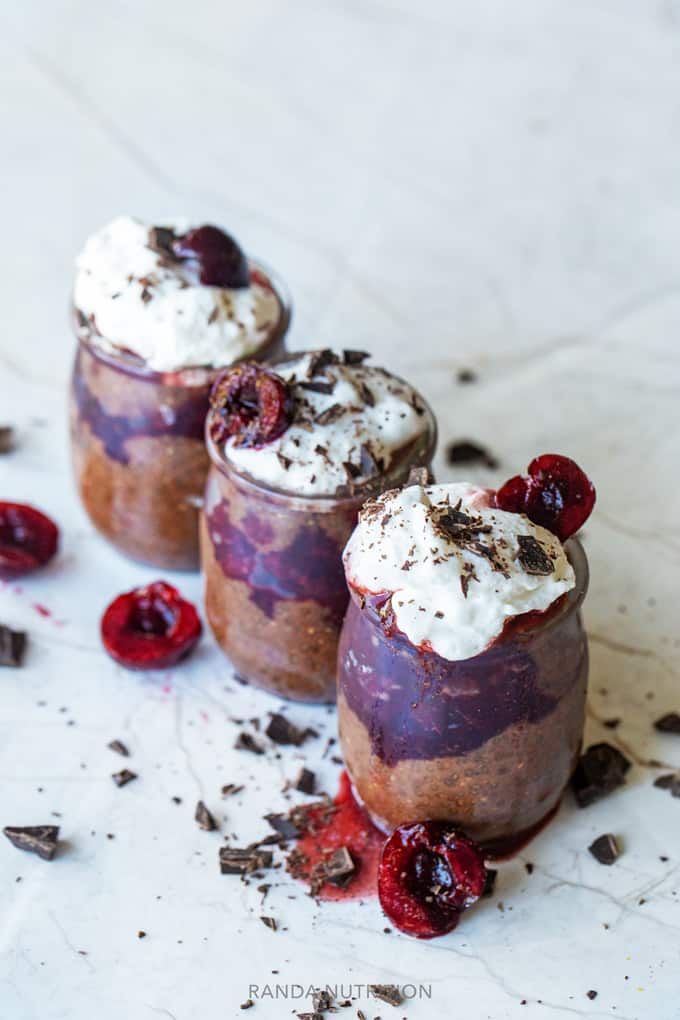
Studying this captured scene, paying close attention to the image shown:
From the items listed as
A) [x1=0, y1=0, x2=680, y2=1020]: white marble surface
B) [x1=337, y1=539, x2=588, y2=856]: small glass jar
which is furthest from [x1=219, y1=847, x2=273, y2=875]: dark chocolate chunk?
[x1=337, y1=539, x2=588, y2=856]: small glass jar

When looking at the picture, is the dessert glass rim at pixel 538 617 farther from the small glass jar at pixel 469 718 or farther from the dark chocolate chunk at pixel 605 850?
the dark chocolate chunk at pixel 605 850

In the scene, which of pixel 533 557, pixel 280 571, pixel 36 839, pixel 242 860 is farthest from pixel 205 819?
pixel 533 557

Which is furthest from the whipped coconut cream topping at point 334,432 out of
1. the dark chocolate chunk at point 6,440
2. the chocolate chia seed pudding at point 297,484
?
the dark chocolate chunk at point 6,440

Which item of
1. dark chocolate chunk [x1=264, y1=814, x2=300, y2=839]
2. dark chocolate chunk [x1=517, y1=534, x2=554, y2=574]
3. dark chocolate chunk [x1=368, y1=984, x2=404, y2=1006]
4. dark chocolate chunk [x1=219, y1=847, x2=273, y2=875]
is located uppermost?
dark chocolate chunk [x1=517, y1=534, x2=554, y2=574]

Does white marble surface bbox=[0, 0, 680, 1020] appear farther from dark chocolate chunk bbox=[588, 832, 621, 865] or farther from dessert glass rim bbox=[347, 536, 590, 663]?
dessert glass rim bbox=[347, 536, 590, 663]

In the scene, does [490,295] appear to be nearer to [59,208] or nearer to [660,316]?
[660,316]

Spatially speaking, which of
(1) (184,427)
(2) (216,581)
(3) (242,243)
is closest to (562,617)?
(2) (216,581)
